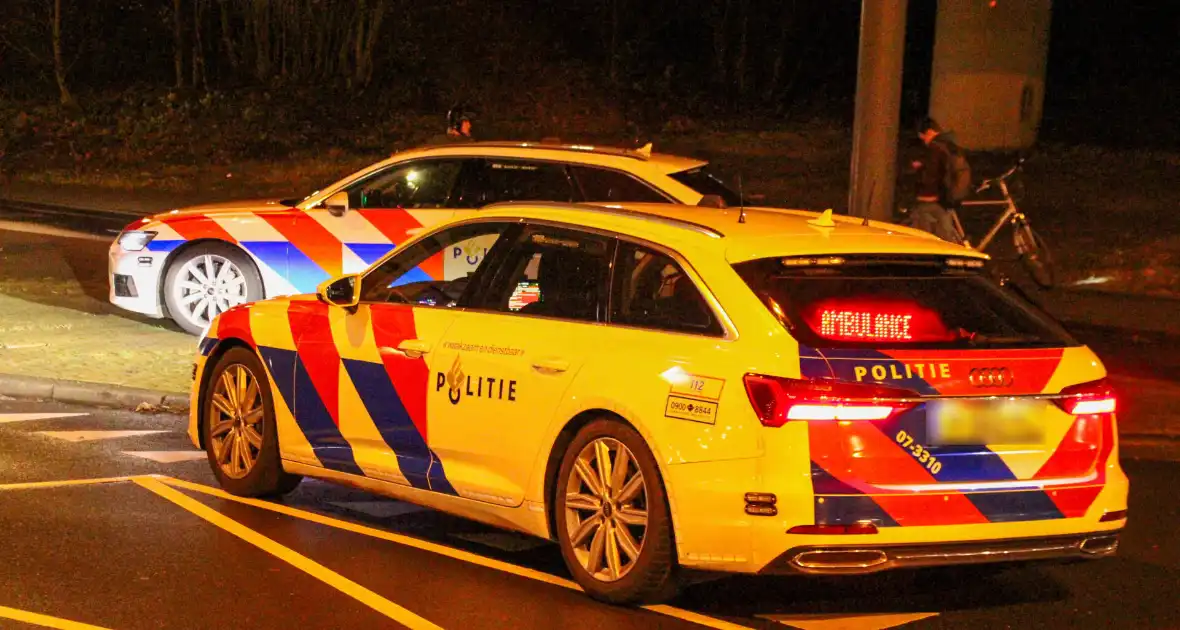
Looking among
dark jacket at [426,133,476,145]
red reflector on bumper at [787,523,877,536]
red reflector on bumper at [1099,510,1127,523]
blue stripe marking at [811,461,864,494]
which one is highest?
dark jacket at [426,133,476,145]

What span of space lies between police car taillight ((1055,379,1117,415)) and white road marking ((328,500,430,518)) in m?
3.36

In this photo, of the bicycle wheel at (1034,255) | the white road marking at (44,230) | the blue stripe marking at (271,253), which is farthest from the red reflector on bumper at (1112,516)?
the white road marking at (44,230)

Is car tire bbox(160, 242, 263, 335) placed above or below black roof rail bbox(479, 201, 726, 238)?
below

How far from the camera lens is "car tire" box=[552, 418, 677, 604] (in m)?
6.06

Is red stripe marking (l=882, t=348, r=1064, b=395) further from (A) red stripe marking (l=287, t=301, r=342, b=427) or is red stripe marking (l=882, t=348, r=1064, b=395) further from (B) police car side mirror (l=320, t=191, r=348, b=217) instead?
(B) police car side mirror (l=320, t=191, r=348, b=217)

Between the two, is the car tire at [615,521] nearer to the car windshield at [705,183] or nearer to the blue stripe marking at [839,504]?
the blue stripe marking at [839,504]

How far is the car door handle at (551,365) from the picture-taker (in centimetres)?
643

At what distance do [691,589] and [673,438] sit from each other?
1002mm

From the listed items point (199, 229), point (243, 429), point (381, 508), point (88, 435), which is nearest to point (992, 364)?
point (381, 508)

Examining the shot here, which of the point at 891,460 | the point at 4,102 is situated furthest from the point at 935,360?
the point at 4,102

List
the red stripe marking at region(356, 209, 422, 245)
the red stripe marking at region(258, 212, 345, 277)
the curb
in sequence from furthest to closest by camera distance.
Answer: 1. the red stripe marking at region(258, 212, 345, 277)
2. the red stripe marking at region(356, 209, 422, 245)
3. the curb

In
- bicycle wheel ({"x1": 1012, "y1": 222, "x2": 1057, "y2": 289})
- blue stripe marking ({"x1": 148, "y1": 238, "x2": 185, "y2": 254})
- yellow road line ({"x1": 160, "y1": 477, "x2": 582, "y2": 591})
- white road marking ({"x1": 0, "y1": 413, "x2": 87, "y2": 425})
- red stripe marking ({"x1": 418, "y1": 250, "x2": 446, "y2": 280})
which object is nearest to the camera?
yellow road line ({"x1": 160, "y1": 477, "x2": 582, "y2": 591})

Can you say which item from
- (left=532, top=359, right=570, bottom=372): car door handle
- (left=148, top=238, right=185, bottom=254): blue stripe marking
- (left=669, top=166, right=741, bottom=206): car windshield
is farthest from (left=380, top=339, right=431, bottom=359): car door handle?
(left=148, top=238, right=185, bottom=254): blue stripe marking

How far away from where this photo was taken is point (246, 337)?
26.6 feet
